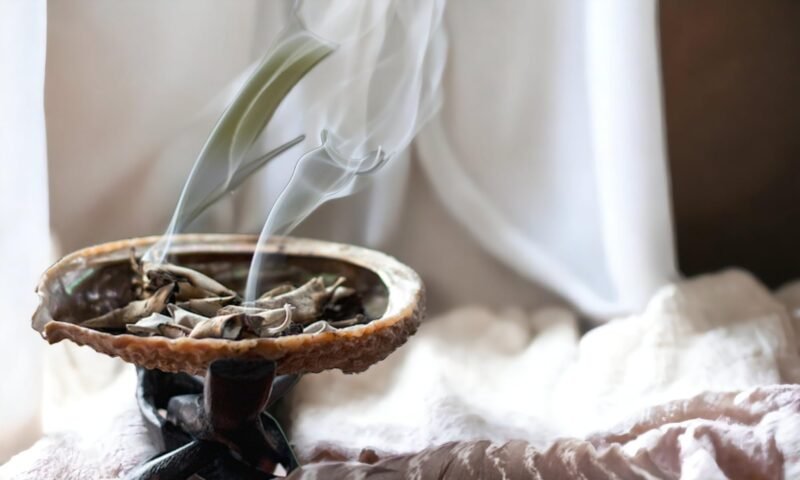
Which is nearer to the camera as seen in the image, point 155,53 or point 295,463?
point 295,463

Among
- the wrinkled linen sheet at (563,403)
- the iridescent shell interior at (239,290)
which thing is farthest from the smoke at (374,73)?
the wrinkled linen sheet at (563,403)

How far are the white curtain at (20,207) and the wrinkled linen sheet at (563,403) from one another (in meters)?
0.06

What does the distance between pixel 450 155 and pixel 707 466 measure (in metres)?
0.60

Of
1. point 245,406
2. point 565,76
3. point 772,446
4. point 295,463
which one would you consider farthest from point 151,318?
point 565,76

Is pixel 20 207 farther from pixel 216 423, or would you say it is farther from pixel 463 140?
pixel 463 140

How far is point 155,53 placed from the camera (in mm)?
1061

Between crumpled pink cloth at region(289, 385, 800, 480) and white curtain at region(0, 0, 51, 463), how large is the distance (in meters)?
0.34

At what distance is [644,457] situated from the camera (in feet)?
2.60

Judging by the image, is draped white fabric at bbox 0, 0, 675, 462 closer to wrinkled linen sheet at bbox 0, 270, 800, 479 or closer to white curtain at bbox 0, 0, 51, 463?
wrinkled linen sheet at bbox 0, 270, 800, 479

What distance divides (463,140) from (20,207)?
62 centimetres

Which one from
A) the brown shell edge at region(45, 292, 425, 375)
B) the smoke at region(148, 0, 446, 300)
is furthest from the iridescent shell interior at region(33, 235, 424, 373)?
the smoke at region(148, 0, 446, 300)

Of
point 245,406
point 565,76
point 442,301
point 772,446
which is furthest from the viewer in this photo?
point 442,301

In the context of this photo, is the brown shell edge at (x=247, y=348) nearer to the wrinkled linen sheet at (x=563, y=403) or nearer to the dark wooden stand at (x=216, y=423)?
the dark wooden stand at (x=216, y=423)

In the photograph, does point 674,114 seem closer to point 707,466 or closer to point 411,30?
point 411,30
